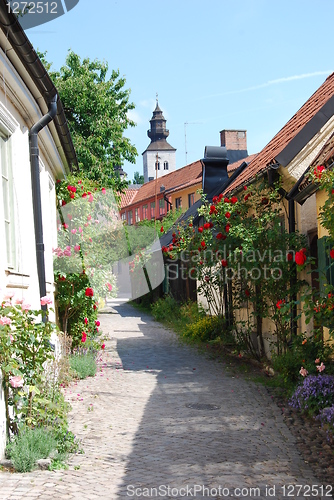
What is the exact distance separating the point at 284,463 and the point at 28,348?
245 cm

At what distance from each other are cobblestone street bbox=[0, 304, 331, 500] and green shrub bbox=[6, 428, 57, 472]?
0.10 meters

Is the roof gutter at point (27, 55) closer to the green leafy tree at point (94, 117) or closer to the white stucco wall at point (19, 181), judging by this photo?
the white stucco wall at point (19, 181)

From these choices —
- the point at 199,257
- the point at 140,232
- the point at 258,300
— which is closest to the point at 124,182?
the point at 140,232

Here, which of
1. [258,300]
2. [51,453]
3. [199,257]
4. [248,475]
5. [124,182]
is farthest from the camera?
[124,182]

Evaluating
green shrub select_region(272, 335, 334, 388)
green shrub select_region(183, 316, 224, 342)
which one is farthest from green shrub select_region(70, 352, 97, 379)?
green shrub select_region(183, 316, 224, 342)

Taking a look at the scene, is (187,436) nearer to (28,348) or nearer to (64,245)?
(28,348)

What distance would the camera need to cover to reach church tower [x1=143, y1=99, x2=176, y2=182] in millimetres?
91375

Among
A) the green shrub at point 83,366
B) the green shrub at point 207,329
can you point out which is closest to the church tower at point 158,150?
the green shrub at point 207,329

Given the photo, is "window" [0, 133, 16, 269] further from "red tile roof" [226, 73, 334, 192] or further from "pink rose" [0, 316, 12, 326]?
"red tile roof" [226, 73, 334, 192]

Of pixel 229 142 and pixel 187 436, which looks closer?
pixel 187 436

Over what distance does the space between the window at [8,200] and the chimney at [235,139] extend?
3116cm

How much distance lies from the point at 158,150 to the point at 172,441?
8683 cm

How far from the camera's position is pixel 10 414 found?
5562 mm

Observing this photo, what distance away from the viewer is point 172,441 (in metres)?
6.14
